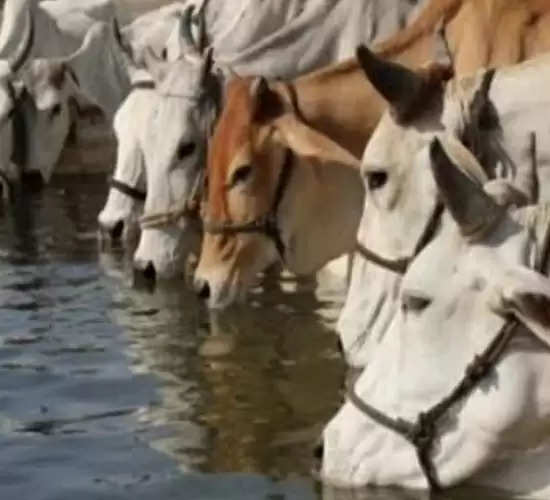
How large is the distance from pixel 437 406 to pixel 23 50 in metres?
13.7

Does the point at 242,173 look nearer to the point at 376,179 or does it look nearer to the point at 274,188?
the point at 274,188

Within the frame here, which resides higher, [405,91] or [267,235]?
[405,91]

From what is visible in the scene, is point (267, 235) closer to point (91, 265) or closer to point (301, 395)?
point (301, 395)

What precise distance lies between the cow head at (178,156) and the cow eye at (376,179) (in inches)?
162

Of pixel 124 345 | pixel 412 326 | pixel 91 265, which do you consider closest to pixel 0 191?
pixel 91 265

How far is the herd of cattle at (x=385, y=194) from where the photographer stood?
6.10m

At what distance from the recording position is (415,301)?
6.22 meters

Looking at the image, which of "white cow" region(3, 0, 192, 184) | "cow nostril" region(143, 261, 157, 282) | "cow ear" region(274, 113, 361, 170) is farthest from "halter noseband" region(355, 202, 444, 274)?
"white cow" region(3, 0, 192, 184)

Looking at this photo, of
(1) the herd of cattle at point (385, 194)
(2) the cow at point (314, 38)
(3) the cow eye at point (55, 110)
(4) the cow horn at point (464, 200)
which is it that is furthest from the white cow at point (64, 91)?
(4) the cow horn at point (464, 200)

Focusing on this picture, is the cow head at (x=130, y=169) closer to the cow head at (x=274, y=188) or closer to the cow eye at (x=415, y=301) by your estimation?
the cow head at (x=274, y=188)

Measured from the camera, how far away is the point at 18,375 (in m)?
9.95

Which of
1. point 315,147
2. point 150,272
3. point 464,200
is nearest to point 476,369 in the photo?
point 464,200

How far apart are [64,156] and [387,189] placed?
40.4 feet

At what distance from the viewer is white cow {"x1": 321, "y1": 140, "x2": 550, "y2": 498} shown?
5.98m
